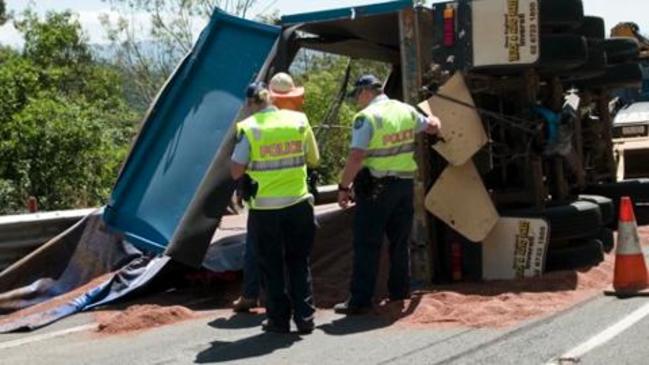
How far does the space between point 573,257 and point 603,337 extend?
2.55 m

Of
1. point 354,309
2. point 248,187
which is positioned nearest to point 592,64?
point 354,309

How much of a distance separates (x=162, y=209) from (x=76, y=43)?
21272 mm

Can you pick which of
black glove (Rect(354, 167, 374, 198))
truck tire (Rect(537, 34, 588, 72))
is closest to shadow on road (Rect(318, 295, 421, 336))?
black glove (Rect(354, 167, 374, 198))

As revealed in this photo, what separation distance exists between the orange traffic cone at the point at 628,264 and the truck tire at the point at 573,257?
86cm

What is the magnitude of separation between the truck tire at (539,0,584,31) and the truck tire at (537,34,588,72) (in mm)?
173

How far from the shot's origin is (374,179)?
25.2ft

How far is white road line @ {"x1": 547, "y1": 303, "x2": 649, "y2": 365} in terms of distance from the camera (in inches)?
236

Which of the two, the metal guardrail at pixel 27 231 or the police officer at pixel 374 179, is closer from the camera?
the police officer at pixel 374 179

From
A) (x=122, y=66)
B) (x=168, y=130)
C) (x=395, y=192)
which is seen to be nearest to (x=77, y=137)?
(x=168, y=130)

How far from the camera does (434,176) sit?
907 cm

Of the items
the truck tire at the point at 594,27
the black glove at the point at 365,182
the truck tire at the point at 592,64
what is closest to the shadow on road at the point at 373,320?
the black glove at the point at 365,182

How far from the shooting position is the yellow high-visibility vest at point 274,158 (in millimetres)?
7016

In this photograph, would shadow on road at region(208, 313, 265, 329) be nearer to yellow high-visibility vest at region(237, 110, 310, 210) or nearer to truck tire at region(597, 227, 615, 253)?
yellow high-visibility vest at region(237, 110, 310, 210)

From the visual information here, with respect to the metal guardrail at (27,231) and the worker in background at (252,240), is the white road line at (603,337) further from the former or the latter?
the metal guardrail at (27,231)
